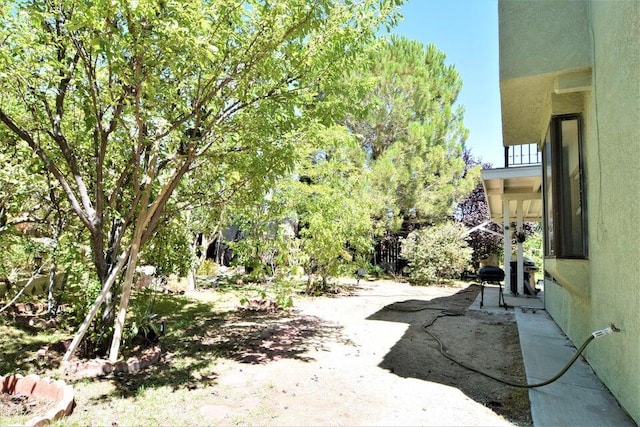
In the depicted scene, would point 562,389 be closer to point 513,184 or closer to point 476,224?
point 513,184

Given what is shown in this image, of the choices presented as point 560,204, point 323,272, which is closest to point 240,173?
point 560,204

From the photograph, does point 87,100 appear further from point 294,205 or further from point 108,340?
point 294,205

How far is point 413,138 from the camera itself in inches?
755

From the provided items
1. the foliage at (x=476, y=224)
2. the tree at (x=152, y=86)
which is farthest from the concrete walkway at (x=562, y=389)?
the foliage at (x=476, y=224)

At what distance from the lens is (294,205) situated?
11422 mm

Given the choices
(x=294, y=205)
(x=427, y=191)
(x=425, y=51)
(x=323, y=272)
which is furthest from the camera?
(x=425, y=51)

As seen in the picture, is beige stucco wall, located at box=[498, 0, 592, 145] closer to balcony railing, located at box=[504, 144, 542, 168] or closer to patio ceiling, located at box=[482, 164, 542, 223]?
patio ceiling, located at box=[482, 164, 542, 223]

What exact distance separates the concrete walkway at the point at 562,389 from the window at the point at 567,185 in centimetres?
124

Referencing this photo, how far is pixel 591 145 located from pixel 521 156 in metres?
7.14

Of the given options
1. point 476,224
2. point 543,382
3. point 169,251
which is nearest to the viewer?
point 543,382

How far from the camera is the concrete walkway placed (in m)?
3.53

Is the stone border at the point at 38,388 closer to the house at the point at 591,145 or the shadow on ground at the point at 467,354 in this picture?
the shadow on ground at the point at 467,354

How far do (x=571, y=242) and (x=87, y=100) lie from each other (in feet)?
20.4

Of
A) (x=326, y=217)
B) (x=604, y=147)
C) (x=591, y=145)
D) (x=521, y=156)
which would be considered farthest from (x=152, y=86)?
(x=521, y=156)
